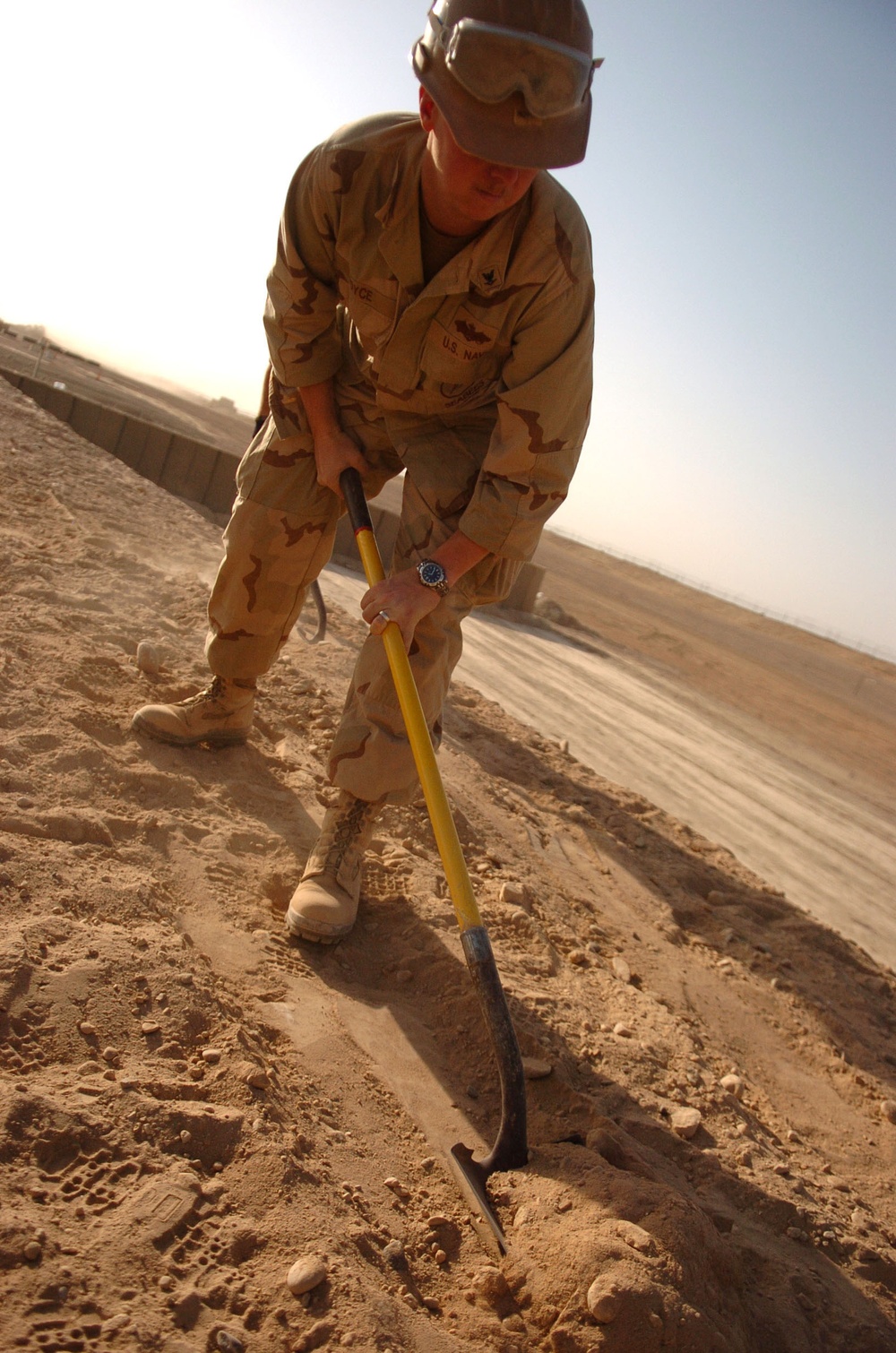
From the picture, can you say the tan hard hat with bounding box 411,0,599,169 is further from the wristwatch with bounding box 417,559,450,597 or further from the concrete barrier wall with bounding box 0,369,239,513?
the concrete barrier wall with bounding box 0,369,239,513

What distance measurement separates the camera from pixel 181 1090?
57.9 inches

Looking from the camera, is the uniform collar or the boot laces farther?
the boot laces

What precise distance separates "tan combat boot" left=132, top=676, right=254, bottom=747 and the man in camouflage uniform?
0.05 ft

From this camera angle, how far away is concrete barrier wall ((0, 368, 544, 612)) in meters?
7.37

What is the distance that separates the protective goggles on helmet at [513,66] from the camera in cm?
175

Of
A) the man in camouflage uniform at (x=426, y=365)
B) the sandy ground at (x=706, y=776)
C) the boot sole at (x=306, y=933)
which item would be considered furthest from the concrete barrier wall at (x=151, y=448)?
the boot sole at (x=306, y=933)

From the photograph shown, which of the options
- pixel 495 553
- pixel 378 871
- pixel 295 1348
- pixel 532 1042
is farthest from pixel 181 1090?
pixel 495 553

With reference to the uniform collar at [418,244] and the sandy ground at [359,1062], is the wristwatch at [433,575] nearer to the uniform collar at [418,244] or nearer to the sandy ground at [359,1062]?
the uniform collar at [418,244]

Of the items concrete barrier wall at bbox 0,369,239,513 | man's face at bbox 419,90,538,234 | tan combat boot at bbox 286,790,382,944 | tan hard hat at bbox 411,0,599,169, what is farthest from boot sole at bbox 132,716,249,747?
concrete barrier wall at bbox 0,369,239,513

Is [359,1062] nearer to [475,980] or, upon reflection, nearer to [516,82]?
[475,980]

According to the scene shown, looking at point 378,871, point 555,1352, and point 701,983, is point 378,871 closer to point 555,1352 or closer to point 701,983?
point 701,983

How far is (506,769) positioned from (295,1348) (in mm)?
2705

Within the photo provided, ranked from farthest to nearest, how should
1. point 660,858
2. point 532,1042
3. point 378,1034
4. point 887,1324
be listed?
point 660,858 < point 532,1042 < point 378,1034 < point 887,1324

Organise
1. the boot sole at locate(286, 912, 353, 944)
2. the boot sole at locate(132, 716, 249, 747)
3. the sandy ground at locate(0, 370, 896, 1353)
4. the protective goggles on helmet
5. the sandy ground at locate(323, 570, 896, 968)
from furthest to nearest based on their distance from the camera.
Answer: the sandy ground at locate(323, 570, 896, 968) < the boot sole at locate(132, 716, 249, 747) < the boot sole at locate(286, 912, 353, 944) < the protective goggles on helmet < the sandy ground at locate(0, 370, 896, 1353)
